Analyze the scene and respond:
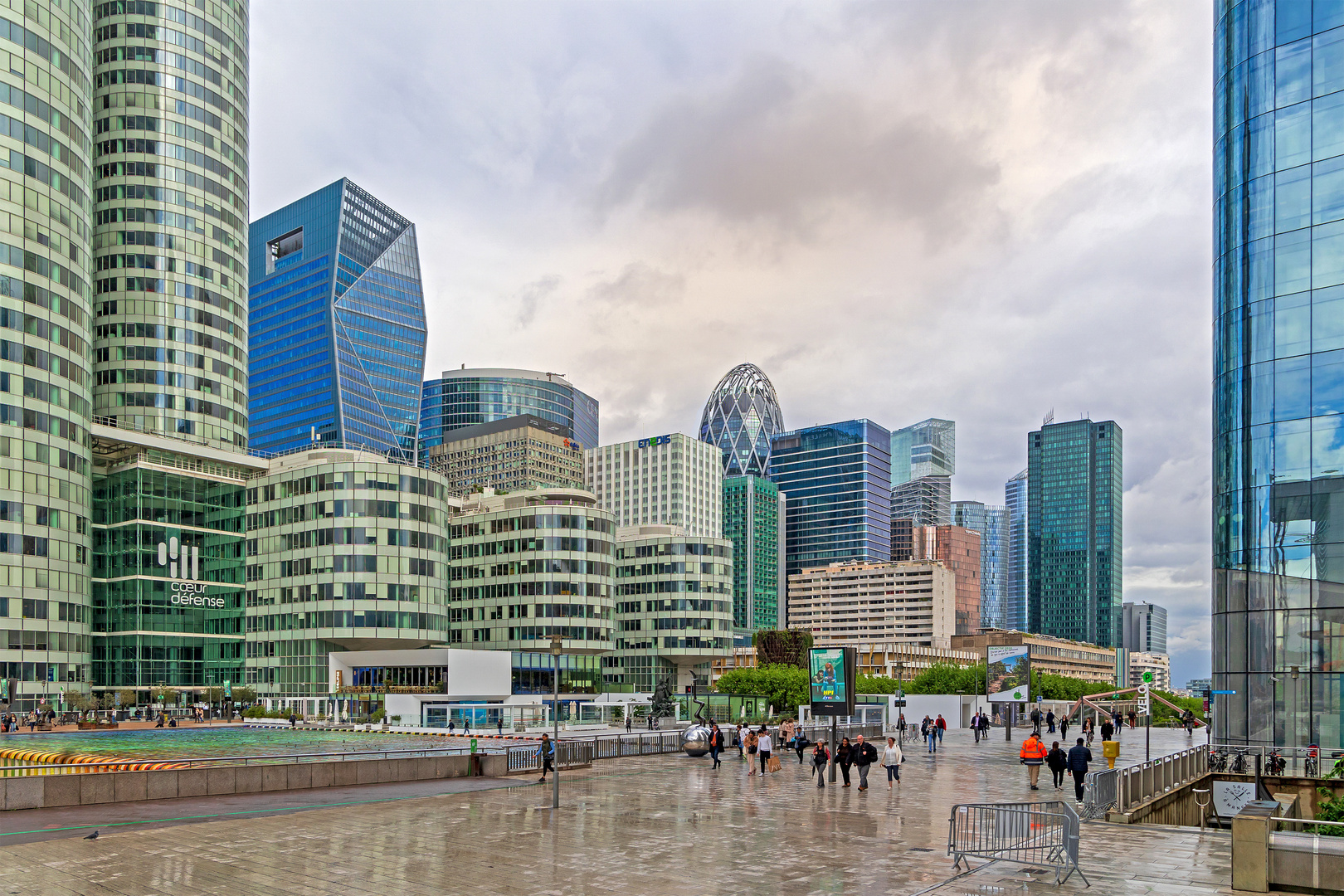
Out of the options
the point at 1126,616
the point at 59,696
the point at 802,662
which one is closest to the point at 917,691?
the point at 802,662

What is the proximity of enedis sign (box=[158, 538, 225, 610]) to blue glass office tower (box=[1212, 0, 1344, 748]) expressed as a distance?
97668 millimetres

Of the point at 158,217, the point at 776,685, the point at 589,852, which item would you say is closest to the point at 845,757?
the point at 589,852

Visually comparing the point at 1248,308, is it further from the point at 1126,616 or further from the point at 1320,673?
the point at 1126,616

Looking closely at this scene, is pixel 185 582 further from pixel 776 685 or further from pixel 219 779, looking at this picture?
pixel 219 779

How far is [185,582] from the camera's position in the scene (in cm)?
11025

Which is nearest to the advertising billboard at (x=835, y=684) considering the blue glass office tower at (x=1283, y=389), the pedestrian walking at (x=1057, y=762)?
the pedestrian walking at (x=1057, y=762)

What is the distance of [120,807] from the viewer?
92.6ft

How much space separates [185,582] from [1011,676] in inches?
3355

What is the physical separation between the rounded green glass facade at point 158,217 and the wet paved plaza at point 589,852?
103 meters

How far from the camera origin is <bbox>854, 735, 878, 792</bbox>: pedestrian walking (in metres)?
32.9

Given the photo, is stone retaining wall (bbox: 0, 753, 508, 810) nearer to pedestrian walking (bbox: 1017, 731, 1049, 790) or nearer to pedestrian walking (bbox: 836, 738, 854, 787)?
pedestrian walking (bbox: 836, 738, 854, 787)

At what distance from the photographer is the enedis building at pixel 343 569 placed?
101000 mm

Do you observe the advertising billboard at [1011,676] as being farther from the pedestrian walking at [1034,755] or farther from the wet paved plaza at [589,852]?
the wet paved plaza at [589,852]

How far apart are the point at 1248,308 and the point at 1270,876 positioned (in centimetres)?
3473
